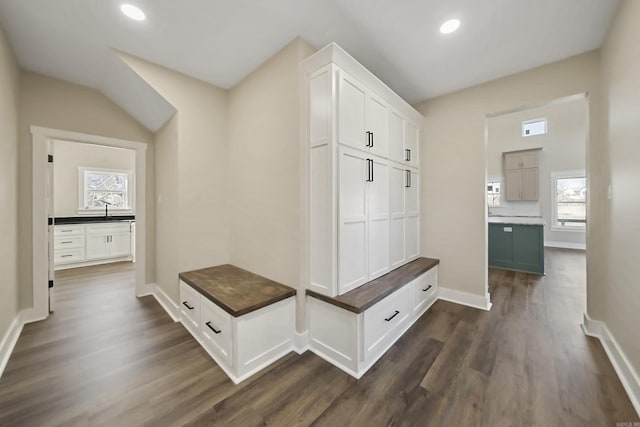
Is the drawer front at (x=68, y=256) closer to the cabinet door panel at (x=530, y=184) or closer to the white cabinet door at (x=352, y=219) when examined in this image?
the white cabinet door at (x=352, y=219)

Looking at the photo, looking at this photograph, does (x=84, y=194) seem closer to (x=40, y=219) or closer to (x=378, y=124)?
(x=40, y=219)

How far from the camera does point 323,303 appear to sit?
6.26 feet

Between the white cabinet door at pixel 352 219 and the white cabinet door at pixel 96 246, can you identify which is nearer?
the white cabinet door at pixel 352 219

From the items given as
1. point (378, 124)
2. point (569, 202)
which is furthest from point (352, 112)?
point (569, 202)

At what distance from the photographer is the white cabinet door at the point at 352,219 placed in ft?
6.14

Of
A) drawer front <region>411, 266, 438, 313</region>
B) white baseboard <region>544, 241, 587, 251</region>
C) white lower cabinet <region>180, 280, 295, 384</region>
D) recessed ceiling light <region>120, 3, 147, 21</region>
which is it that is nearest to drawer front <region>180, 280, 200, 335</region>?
white lower cabinet <region>180, 280, 295, 384</region>

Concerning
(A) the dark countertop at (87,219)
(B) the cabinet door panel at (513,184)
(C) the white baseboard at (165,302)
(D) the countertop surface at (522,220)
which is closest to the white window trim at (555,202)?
(B) the cabinet door panel at (513,184)

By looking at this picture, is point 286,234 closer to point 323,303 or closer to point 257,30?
point 323,303

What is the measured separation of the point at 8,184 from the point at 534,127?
10.2 metres

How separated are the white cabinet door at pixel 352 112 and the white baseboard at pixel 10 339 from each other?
3080mm

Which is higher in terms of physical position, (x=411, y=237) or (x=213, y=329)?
(x=411, y=237)

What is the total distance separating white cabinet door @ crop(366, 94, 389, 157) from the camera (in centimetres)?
218

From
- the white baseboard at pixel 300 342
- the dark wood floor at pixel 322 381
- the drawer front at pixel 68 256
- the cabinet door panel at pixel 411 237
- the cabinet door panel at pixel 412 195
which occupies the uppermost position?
the cabinet door panel at pixel 412 195

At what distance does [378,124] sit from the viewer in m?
2.30
